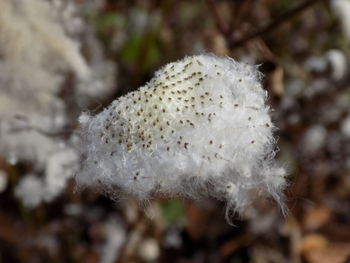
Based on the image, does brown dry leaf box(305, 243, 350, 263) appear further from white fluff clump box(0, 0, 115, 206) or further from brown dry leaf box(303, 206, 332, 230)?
white fluff clump box(0, 0, 115, 206)

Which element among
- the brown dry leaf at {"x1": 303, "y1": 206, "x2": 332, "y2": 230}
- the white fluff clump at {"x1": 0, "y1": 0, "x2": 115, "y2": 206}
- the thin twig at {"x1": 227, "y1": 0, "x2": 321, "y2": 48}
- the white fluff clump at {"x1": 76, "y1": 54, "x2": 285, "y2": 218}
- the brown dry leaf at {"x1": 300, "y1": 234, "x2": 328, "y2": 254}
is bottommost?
the white fluff clump at {"x1": 76, "y1": 54, "x2": 285, "y2": 218}

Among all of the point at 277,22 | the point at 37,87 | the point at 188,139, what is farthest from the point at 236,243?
the point at 188,139

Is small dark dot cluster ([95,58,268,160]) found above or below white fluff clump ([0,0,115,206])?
below

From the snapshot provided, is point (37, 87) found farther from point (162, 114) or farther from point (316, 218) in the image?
point (316, 218)

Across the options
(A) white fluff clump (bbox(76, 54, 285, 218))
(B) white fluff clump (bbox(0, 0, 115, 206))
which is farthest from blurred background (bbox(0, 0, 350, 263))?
(A) white fluff clump (bbox(76, 54, 285, 218))

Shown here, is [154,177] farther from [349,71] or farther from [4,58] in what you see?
[349,71]

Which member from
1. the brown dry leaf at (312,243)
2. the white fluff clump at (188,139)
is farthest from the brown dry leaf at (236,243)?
the white fluff clump at (188,139)

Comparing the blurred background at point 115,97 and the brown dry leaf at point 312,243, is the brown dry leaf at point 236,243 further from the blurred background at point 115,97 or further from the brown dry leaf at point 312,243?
the brown dry leaf at point 312,243
